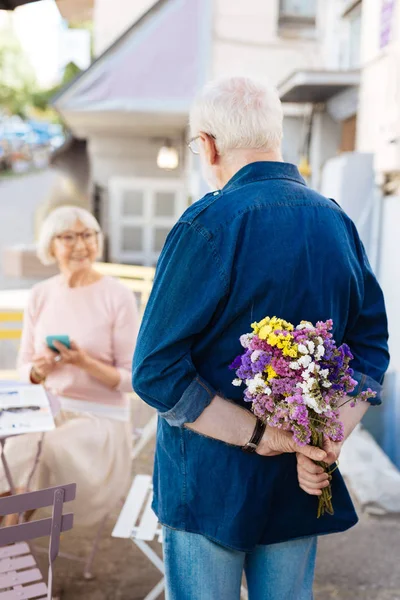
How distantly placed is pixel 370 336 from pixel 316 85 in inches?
228

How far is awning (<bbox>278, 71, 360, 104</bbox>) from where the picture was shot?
6.56 meters

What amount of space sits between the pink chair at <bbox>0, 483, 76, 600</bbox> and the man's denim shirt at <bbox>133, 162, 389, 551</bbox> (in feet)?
0.97

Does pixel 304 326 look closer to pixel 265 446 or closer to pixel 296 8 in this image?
pixel 265 446

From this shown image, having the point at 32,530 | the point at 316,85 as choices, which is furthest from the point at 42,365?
the point at 316,85

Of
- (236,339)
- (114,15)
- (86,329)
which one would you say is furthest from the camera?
(114,15)

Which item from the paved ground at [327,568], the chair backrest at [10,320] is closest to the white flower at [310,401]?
the paved ground at [327,568]

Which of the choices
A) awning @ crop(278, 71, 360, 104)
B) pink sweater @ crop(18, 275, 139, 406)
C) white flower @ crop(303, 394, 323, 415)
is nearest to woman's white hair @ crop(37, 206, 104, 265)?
pink sweater @ crop(18, 275, 139, 406)

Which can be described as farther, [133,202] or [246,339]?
[133,202]

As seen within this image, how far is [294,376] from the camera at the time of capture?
53.2 inches

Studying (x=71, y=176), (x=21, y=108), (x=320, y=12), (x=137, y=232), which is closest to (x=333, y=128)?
(x=320, y=12)

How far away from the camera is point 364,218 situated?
549 cm

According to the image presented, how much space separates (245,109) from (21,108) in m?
43.0

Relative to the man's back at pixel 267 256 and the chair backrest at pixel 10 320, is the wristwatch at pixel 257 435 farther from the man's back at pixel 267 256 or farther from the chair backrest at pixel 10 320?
the chair backrest at pixel 10 320

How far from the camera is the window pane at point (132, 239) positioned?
41.8 feet
